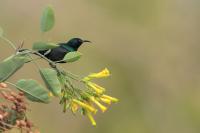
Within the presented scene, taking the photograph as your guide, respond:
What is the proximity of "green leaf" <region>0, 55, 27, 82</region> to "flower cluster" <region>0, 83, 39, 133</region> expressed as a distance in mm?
33

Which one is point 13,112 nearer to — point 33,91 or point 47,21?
point 33,91

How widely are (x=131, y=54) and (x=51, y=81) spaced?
637cm

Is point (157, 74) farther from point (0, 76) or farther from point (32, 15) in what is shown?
point (0, 76)

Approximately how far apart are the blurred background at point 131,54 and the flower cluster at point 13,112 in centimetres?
427

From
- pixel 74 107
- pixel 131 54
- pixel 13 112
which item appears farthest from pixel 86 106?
pixel 131 54

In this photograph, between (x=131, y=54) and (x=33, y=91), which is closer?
(x=33, y=91)

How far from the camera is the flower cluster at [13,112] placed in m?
1.38

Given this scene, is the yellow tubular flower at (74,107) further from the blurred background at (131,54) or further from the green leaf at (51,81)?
the blurred background at (131,54)

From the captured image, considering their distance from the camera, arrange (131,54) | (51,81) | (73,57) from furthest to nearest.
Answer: (131,54) < (73,57) < (51,81)

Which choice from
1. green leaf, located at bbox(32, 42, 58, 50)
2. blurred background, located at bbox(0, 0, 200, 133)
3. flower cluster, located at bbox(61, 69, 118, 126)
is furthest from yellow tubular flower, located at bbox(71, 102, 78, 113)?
blurred background, located at bbox(0, 0, 200, 133)

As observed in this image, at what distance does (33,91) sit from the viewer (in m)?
1.46

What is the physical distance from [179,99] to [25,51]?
607 centimetres

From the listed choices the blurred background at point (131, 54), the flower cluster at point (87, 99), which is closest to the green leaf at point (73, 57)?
the flower cluster at point (87, 99)

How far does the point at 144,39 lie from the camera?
26.7ft
